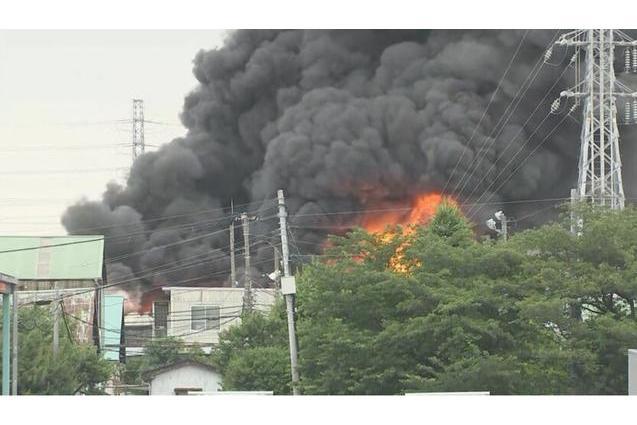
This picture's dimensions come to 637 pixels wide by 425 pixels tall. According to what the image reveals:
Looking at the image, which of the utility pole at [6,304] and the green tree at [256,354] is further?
the green tree at [256,354]

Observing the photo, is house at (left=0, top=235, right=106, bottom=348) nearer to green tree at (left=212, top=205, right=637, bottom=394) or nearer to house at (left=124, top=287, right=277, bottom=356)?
house at (left=124, top=287, right=277, bottom=356)

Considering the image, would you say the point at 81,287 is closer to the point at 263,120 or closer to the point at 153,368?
the point at 153,368

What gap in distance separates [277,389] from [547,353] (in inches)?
158

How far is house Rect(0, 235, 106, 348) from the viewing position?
15.6 metres

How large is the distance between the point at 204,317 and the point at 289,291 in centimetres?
151

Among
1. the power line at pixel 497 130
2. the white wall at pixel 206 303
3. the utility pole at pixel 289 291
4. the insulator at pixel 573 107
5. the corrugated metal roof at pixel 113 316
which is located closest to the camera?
the utility pole at pixel 289 291

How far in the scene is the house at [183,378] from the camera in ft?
51.4

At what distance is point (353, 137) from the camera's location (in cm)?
1534

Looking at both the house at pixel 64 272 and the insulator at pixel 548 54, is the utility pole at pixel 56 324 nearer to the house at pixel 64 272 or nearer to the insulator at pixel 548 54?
the house at pixel 64 272

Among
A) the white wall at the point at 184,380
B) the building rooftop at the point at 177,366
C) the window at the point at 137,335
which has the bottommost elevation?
the white wall at the point at 184,380

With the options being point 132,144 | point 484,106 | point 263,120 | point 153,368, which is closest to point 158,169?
point 132,144

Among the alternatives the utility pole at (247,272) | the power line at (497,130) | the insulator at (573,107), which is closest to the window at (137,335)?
the utility pole at (247,272)

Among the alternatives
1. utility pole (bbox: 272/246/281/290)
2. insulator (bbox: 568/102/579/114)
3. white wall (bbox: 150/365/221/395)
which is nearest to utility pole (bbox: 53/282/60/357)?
white wall (bbox: 150/365/221/395)

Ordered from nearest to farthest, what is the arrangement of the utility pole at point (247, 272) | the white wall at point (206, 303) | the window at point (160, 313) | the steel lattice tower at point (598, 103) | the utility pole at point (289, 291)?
1. the utility pole at point (289, 291)
2. the steel lattice tower at point (598, 103)
3. the window at point (160, 313)
4. the white wall at point (206, 303)
5. the utility pole at point (247, 272)
